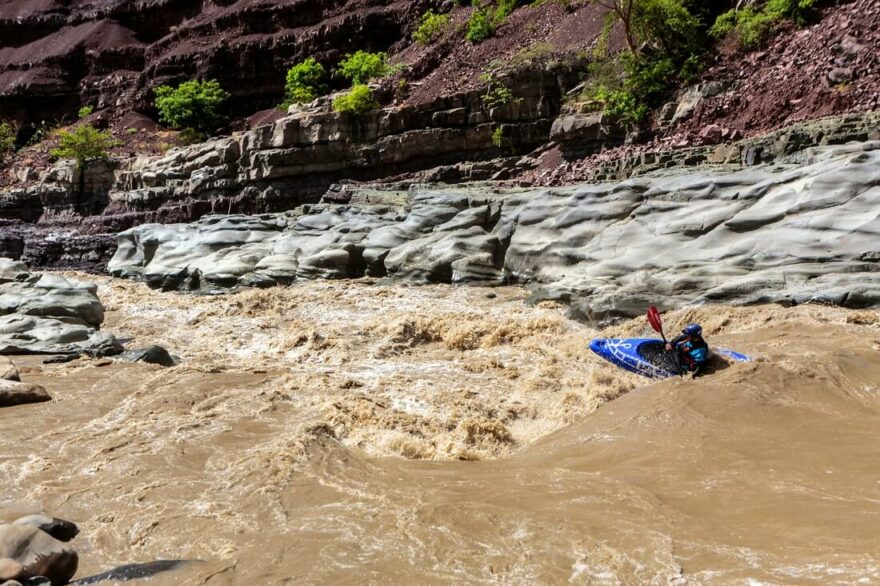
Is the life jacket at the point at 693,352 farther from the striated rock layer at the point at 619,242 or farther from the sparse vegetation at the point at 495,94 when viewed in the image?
the sparse vegetation at the point at 495,94

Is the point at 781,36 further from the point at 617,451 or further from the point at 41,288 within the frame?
the point at 41,288

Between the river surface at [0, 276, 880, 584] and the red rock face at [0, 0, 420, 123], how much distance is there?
2713cm

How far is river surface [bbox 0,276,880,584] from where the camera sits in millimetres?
3449

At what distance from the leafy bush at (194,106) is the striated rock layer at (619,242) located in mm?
16182

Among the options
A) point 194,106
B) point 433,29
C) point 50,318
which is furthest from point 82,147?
point 50,318

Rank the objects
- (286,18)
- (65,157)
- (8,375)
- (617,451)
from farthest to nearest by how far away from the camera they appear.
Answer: (286,18) → (65,157) → (8,375) → (617,451)

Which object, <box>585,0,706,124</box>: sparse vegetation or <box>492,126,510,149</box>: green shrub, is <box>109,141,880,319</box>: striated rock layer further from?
<box>585,0,706,124</box>: sparse vegetation

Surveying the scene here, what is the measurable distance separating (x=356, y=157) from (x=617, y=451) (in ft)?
60.0

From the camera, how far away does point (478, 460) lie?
557 centimetres

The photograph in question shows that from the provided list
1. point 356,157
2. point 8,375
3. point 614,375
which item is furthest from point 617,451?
point 356,157

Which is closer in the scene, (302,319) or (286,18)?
(302,319)

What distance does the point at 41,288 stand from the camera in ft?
39.0

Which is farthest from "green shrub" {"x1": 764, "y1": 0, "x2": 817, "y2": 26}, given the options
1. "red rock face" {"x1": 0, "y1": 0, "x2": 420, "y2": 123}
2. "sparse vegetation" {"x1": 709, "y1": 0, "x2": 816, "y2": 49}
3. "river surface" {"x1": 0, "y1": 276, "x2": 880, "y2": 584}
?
"red rock face" {"x1": 0, "y1": 0, "x2": 420, "y2": 123}

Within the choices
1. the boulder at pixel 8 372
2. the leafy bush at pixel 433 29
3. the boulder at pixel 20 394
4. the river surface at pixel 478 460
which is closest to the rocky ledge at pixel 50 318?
the river surface at pixel 478 460
